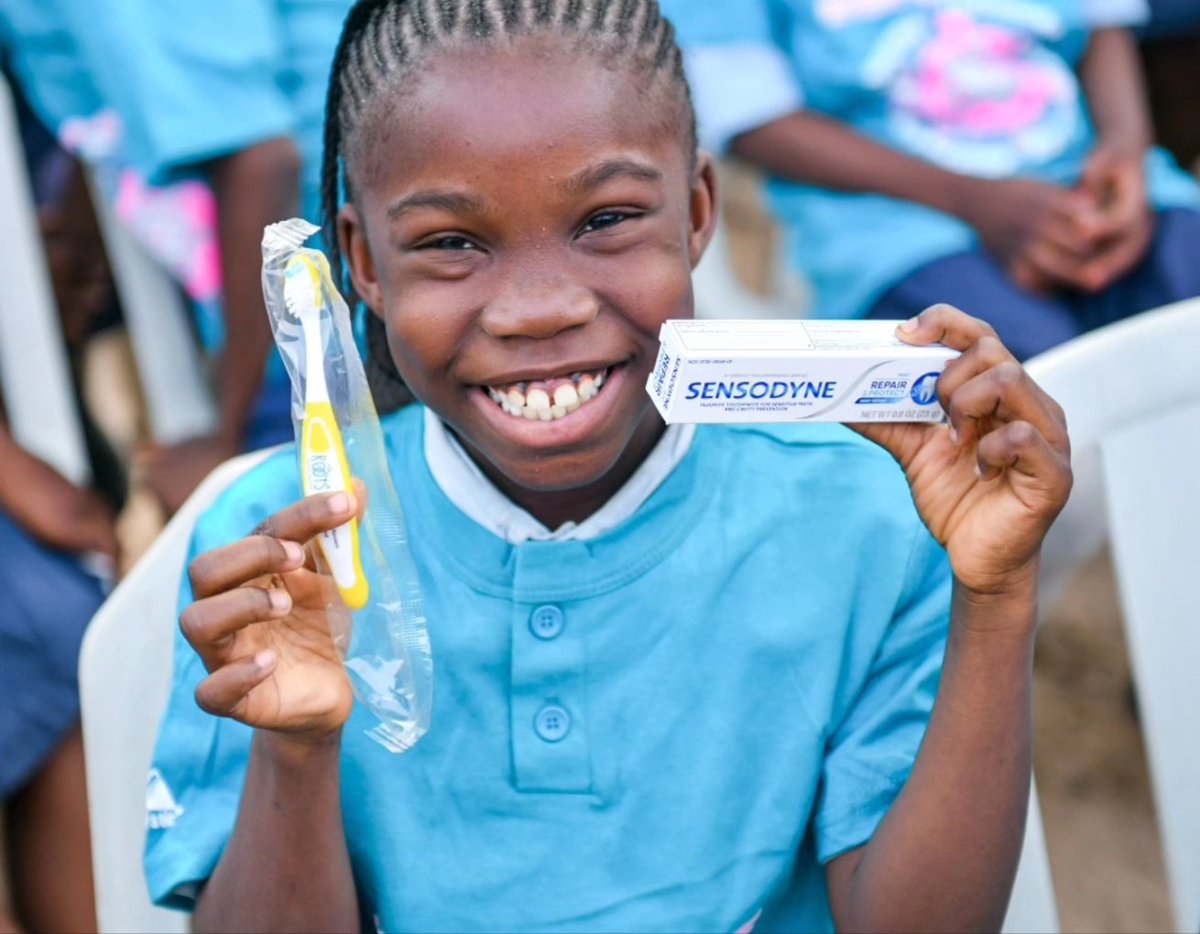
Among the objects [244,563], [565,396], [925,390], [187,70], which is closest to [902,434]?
[925,390]

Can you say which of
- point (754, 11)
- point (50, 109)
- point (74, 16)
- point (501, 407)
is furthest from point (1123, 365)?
point (50, 109)

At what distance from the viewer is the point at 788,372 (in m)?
0.95

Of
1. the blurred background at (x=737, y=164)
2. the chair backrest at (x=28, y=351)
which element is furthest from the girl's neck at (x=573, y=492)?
the chair backrest at (x=28, y=351)

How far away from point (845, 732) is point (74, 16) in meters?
1.53

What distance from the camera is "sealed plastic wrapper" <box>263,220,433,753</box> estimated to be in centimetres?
101

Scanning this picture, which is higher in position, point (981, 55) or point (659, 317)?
point (981, 55)

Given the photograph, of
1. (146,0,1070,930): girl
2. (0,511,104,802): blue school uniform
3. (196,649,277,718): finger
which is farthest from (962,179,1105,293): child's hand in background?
(196,649,277,718): finger

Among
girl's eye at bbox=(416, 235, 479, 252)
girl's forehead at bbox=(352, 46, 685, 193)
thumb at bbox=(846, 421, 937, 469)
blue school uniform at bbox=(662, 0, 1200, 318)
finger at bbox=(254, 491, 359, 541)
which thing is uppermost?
blue school uniform at bbox=(662, 0, 1200, 318)

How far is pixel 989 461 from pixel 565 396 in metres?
0.30

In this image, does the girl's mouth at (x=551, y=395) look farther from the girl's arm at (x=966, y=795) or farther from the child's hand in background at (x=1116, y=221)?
the child's hand in background at (x=1116, y=221)

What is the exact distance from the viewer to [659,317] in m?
1.11

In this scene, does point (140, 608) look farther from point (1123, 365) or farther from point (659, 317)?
point (1123, 365)

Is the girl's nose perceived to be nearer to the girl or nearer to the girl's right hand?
the girl

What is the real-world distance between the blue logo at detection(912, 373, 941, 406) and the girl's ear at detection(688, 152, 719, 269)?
26cm
